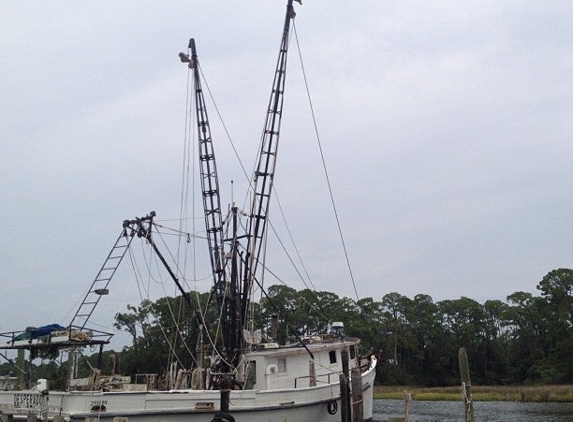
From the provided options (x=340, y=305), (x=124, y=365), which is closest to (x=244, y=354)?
(x=124, y=365)

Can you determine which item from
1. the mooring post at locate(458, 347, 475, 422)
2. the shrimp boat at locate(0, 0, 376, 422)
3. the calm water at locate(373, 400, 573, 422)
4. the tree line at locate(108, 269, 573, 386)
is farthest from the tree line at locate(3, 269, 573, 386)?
the mooring post at locate(458, 347, 475, 422)

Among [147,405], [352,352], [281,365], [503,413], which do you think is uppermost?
[352,352]

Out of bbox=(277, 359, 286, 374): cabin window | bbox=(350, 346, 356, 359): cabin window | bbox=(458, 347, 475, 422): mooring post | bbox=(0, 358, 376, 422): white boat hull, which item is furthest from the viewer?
bbox=(350, 346, 356, 359): cabin window

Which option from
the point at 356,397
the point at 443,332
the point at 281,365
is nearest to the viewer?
the point at 356,397

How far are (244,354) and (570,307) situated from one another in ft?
195

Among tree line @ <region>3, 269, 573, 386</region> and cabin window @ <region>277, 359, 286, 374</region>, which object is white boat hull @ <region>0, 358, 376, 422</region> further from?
tree line @ <region>3, 269, 573, 386</region>

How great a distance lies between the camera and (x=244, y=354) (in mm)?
25016

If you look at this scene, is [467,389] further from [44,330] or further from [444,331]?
[444,331]

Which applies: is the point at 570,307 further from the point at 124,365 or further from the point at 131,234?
the point at 131,234

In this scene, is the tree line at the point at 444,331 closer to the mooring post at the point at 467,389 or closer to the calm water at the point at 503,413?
the calm water at the point at 503,413

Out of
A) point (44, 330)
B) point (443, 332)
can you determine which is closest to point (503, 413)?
point (44, 330)

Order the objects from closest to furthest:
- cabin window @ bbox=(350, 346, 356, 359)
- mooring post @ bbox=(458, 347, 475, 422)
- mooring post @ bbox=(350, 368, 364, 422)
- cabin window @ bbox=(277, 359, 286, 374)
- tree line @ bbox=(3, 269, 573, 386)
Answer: mooring post @ bbox=(458, 347, 475, 422), mooring post @ bbox=(350, 368, 364, 422), cabin window @ bbox=(277, 359, 286, 374), cabin window @ bbox=(350, 346, 356, 359), tree line @ bbox=(3, 269, 573, 386)

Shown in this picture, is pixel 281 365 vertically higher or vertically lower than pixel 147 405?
higher

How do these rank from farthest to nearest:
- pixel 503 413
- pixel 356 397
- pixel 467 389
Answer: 1. pixel 503 413
2. pixel 356 397
3. pixel 467 389
